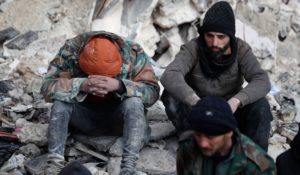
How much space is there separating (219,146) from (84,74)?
2081mm

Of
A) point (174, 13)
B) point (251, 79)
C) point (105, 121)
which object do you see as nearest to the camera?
point (251, 79)

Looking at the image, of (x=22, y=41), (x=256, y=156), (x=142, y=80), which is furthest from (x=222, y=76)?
(x=22, y=41)

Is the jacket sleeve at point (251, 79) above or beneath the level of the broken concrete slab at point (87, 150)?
above

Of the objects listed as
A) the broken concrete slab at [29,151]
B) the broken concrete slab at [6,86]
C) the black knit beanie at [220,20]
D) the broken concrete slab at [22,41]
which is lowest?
the broken concrete slab at [29,151]

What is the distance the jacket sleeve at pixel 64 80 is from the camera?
16.2 feet

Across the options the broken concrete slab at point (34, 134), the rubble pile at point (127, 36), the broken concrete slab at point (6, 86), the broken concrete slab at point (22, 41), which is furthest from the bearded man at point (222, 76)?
the broken concrete slab at point (22, 41)

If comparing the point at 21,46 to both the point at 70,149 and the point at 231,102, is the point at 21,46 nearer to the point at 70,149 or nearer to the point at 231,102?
the point at 70,149

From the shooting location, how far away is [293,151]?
377 centimetres

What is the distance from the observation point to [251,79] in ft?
16.4

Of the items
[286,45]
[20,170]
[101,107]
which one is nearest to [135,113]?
[101,107]

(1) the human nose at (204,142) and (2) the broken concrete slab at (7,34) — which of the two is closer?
(1) the human nose at (204,142)

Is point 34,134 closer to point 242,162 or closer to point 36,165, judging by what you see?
point 36,165

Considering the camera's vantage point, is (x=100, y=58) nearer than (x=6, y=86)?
Yes

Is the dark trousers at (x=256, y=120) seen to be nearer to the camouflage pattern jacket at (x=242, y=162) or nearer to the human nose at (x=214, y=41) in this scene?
the human nose at (x=214, y=41)
